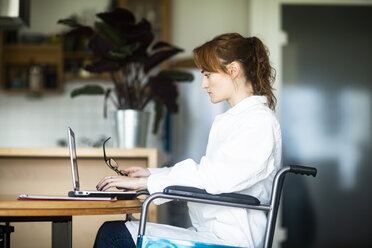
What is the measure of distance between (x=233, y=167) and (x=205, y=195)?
0.13 metres

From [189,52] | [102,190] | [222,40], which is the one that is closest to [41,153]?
[102,190]

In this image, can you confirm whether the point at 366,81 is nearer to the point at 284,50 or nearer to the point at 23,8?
the point at 284,50

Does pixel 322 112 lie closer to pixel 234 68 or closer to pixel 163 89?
pixel 163 89

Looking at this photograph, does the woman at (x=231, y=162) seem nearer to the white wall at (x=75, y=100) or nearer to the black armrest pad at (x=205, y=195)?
the black armrest pad at (x=205, y=195)

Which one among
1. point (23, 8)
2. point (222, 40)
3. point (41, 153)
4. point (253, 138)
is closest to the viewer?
point (253, 138)

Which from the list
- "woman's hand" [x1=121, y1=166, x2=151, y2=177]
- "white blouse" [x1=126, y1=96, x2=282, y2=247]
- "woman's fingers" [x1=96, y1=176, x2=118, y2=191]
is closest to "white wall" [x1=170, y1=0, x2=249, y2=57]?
"woman's hand" [x1=121, y1=166, x2=151, y2=177]

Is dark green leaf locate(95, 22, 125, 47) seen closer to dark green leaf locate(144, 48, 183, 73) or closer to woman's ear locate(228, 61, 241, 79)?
dark green leaf locate(144, 48, 183, 73)

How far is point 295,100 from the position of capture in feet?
14.1

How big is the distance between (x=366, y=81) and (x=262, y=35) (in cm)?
89

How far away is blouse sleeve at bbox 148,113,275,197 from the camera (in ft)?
5.04

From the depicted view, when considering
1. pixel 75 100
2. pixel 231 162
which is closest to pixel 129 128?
pixel 231 162

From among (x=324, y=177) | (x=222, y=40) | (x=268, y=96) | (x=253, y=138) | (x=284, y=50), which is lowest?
(x=324, y=177)

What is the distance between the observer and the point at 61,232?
1.58 metres

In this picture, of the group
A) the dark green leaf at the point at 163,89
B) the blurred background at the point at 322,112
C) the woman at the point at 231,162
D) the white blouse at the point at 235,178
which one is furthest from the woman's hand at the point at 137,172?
the blurred background at the point at 322,112
